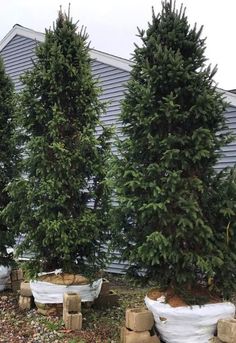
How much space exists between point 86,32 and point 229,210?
3154mm

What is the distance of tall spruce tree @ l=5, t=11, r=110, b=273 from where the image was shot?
211 inches

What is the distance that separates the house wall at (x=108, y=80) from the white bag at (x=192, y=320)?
141cm

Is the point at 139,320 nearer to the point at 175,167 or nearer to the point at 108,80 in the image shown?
the point at 175,167

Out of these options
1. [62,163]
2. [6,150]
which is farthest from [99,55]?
[62,163]

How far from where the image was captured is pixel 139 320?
13.5ft

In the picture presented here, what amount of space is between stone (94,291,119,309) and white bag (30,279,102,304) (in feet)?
1.20

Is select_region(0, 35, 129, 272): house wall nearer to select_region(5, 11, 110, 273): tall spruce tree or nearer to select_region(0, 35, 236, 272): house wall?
select_region(0, 35, 236, 272): house wall

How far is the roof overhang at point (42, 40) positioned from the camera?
9336mm

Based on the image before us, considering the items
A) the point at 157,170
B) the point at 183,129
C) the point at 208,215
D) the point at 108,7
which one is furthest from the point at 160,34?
the point at 108,7

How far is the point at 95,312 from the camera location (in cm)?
557

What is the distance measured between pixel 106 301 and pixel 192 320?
6.81ft

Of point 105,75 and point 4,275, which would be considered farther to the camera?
point 105,75

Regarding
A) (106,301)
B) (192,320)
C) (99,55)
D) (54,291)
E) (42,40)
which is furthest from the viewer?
(42,40)

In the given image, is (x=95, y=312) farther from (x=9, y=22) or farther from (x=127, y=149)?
(x=9, y=22)
